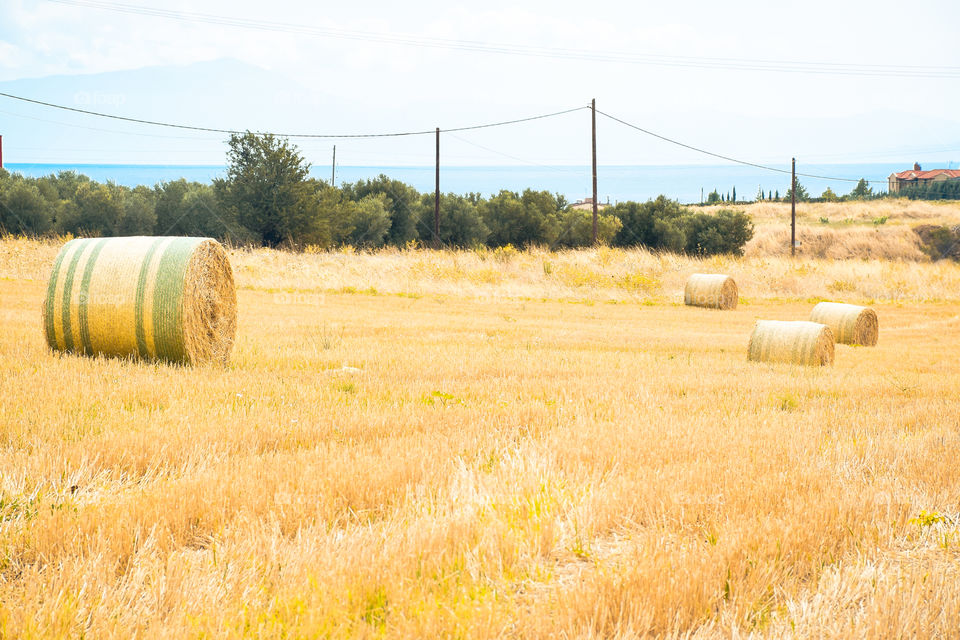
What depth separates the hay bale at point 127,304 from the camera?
8.73 metres

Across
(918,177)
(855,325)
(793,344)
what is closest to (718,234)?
(855,325)

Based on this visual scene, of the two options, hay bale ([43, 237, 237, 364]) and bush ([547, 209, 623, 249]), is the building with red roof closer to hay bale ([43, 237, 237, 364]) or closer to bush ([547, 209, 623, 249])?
bush ([547, 209, 623, 249])

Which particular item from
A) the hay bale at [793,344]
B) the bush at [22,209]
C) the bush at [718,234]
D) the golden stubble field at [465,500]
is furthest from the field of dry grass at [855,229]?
the golden stubble field at [465,500]

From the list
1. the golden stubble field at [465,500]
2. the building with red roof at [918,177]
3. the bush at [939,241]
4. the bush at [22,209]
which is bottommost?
the golden stubble field at [465,500]

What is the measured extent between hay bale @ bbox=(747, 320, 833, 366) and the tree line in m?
35.2

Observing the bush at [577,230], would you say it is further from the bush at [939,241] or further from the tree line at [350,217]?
the bush at [939,241]

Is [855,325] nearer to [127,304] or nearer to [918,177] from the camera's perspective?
[127,304]

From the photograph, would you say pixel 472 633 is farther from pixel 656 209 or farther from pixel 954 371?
pixel 656 209

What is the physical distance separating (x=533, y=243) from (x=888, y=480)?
170ft

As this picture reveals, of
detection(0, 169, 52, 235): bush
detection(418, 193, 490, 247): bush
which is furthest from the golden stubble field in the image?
detection(0, 169, 52, 235): bush

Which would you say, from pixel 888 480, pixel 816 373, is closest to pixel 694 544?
pixel 888 480

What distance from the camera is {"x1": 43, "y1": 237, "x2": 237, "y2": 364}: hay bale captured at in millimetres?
8727

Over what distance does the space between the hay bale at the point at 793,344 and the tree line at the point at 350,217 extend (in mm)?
35195

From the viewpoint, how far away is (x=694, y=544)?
12.3ft
